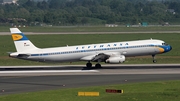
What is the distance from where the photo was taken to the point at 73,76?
5900cm

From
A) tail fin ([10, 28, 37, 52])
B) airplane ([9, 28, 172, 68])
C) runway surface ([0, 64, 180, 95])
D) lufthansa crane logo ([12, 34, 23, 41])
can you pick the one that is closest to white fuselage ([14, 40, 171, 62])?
airplane ([9, 28, 172, 68])

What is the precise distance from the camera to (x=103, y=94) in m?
43.9

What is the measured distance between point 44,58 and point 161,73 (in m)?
17.1

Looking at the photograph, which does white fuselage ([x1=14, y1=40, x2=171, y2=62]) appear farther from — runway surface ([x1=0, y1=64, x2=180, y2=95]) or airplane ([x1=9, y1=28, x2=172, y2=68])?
runway surface ([x1=0, y1=64, x2=180, y2=95])

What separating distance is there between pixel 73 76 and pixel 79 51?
1016 centimetres

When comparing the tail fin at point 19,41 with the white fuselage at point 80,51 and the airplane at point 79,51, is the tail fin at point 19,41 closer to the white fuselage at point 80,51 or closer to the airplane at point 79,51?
the airplane at point 79,51

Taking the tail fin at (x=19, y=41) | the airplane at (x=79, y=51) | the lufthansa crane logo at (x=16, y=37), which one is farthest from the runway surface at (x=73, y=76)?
the lufthansa crane logo at (x=16, y=37)

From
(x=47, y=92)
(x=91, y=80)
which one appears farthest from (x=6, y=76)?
(x=47, y=92)

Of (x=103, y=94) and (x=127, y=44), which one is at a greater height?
(x=127, y=44)

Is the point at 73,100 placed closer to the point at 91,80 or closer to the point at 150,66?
the point at 91,80

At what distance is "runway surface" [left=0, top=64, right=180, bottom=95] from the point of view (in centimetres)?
5119

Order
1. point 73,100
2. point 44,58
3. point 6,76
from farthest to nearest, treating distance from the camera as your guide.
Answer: point 44,58, point 6,76, point 73,100

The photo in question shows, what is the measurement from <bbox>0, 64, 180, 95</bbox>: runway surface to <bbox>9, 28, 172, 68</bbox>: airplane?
1.48 metres

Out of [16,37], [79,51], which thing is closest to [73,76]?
[79,51]
